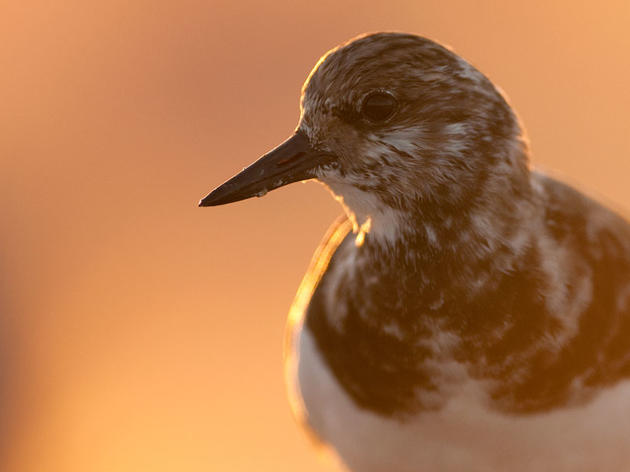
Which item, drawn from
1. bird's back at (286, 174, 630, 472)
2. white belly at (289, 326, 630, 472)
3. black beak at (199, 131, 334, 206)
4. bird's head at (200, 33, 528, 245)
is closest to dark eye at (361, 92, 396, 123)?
bird's head at (200, 33, 528, 245)

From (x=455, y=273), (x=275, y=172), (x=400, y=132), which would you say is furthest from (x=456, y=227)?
(x=275, y=172)

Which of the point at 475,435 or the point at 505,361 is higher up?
the point at 505,361

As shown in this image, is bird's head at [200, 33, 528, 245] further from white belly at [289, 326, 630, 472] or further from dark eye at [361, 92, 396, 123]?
white belly at [289, 326, 630, 472]

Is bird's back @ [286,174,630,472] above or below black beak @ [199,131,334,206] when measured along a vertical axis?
below

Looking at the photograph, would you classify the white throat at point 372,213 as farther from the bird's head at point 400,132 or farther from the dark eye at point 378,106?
the dark eye at point 378,106

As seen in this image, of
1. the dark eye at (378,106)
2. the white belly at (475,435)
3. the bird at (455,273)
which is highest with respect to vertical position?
the dark eye at (378,106)

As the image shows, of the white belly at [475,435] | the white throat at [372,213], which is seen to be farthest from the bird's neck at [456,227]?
the white belly at [475,435]

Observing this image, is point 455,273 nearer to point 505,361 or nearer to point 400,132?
point 505,361
